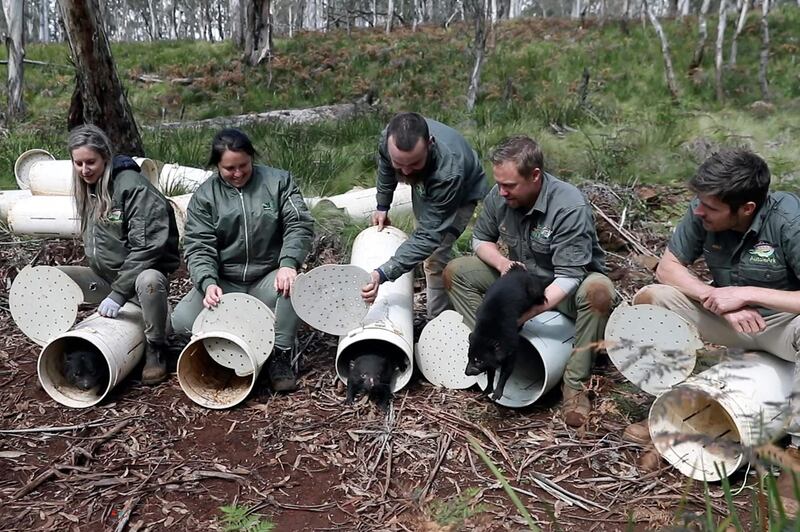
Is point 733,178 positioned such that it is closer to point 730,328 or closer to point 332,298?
point 730,328

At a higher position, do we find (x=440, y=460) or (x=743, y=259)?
(x=743, y=259)

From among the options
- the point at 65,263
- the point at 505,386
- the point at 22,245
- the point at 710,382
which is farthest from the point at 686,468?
the point at 22,245

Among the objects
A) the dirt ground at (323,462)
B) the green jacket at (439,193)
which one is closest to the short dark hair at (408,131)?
the green jacket at (439,193)

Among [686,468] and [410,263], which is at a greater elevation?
[410,263]

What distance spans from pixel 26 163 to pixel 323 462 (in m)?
4.88

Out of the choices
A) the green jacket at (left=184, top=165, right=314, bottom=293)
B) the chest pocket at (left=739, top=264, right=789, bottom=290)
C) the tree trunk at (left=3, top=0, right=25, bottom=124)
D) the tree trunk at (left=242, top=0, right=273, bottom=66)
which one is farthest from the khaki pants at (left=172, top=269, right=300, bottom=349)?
the tree trunk at (left=242, top=0, right=273, bottom=66)

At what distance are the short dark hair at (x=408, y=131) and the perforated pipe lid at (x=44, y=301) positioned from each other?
205 cm

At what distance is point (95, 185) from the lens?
12.4 ft

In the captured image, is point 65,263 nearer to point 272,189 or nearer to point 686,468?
point 272,189

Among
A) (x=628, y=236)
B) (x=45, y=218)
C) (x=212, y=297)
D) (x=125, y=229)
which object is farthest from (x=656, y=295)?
(x=45, y=218)

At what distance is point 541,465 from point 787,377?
1.16 meters

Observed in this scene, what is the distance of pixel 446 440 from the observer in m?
3.28

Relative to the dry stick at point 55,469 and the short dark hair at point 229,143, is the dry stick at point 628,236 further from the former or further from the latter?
the dry stick at point 55,469

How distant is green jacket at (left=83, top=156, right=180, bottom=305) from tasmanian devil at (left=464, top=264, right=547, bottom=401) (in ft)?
6.26
